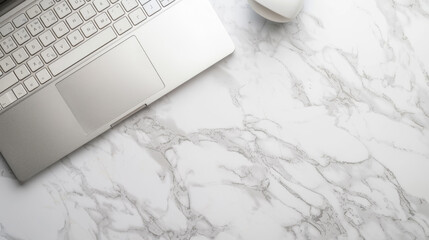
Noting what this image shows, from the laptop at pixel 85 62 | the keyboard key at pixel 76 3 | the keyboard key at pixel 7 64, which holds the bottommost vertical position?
the laptop at pixel 85 62

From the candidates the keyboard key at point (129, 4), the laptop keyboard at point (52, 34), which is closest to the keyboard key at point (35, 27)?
the laptop keyboard at point (52, 34)

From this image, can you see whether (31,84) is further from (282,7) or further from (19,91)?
(282,7)

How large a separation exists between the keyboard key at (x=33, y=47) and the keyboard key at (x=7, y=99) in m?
0.06

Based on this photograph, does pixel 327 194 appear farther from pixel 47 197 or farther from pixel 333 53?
pixel 47 197

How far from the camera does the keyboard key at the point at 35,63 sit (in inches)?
22.3

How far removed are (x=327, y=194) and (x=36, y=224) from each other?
0.39 m

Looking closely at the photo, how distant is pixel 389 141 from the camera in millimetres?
592

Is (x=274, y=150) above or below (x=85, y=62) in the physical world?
below

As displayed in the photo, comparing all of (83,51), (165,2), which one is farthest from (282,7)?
(83,51)

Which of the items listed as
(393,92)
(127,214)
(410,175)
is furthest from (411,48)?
(127,214)

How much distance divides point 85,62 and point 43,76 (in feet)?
0.18

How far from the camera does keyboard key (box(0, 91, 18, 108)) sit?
0.57m

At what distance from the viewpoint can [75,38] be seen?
566 mm

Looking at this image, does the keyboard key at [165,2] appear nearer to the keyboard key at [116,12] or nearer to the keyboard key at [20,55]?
the keyboard key at [116,12]
